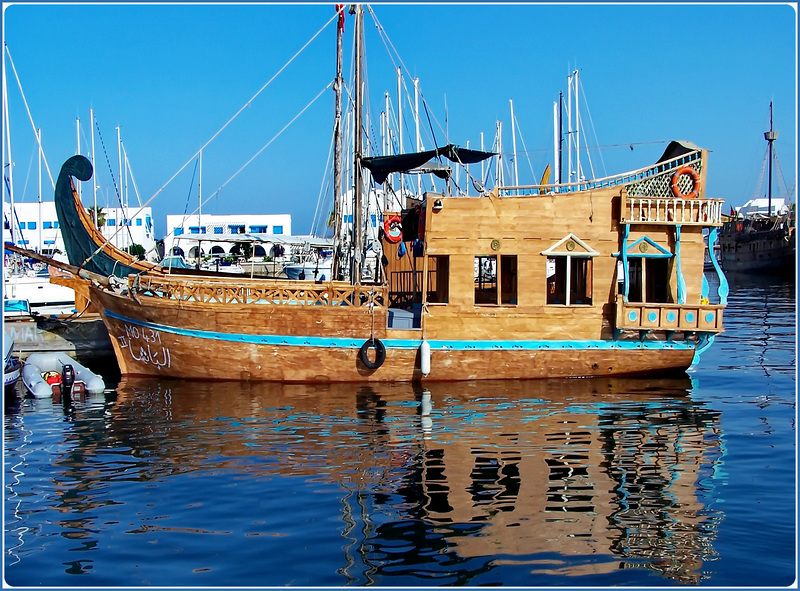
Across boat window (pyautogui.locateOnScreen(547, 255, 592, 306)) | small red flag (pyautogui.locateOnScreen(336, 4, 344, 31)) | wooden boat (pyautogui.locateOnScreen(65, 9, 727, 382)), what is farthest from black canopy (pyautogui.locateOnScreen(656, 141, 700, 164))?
small red flag (pyautogui.locateOnScreen(336, 4, 344, 31))

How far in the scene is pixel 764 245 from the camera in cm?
5922

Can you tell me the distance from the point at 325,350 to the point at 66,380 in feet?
18.5

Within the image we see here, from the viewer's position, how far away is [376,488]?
29.4 feet

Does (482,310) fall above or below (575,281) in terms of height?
below

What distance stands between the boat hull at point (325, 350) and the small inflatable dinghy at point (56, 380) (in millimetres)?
1276

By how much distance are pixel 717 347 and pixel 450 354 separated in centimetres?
1129

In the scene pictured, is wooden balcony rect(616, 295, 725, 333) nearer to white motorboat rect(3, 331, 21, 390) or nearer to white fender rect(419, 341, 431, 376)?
white fender rect(419, 341, 431, 376)

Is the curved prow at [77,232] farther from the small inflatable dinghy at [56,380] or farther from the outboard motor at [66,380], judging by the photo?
the outboard motor at [66,380]

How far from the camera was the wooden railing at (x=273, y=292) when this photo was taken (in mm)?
15008

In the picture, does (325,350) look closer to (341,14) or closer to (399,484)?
(399,484)

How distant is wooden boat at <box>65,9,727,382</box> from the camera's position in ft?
49.8

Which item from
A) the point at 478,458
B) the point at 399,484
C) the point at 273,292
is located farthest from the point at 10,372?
the point at 478,458

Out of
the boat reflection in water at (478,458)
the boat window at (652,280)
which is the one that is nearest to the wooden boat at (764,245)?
the boat window at (652,280)

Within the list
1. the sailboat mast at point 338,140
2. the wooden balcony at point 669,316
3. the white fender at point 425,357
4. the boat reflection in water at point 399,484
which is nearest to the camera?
the boat reflection in water at point 399,484
